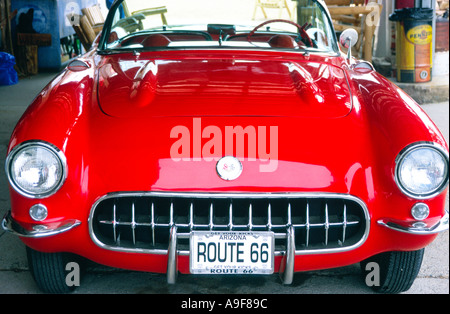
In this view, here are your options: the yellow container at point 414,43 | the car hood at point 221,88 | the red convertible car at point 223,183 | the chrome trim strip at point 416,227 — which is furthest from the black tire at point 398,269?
the yellow container at point 414,43

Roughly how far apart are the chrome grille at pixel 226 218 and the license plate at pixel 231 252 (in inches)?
1.4

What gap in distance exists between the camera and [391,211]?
2.24 metres

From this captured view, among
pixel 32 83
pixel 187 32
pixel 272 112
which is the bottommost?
pixel 32 83

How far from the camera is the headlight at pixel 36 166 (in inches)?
86.1

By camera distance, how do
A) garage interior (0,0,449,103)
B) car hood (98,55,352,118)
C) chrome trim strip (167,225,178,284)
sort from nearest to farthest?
1. chrome trim strip (167,225,178,284)
2. car hood (98,55,352,118)
3. garage interior (0,0,449,103)

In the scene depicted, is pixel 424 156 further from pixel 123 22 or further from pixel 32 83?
pixel 32 83

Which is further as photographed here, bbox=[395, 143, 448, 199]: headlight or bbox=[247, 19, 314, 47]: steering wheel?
bbox=[247, 19, 314, 47]: steering wheel

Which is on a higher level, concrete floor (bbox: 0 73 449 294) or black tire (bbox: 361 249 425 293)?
black tire (bbox: 361 249 425 293)

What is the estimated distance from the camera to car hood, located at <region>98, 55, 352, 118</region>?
7.79 feet

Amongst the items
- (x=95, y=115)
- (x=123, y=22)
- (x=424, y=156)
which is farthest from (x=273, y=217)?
(x=123, y=22)

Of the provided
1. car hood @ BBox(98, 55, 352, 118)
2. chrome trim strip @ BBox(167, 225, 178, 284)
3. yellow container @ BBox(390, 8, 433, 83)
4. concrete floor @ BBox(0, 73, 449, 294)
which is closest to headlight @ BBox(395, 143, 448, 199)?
car hood @ BBox(98, 55, 352, 118)

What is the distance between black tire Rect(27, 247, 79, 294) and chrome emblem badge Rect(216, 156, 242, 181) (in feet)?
2.60

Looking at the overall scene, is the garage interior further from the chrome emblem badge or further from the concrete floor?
the chrome emblem badge

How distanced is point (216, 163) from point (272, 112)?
0.35 metres
